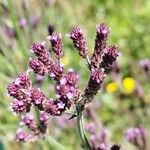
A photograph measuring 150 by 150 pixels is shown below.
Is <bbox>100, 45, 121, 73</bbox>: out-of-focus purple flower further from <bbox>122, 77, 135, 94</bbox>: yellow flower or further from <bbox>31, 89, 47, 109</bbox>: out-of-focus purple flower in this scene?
<bbox>122, 77, 135, 94</bbox>: yellow flower

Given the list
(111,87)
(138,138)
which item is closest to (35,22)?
(111,87)

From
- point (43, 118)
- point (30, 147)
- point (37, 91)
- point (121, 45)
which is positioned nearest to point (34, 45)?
point (37, 91)

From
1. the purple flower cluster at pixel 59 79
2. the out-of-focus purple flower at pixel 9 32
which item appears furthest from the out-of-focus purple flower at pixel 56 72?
the out-of-focus purple flower at pixel 9 32

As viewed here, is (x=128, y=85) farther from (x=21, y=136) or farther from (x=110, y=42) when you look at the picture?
(x=21, y=136)

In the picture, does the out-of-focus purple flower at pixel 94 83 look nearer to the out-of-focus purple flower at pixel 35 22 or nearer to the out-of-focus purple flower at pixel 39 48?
the out-of-focus purple flower at pixel 39 48

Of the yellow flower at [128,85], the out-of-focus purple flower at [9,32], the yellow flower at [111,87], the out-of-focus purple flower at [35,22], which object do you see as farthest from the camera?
the yellow flower at [128,85]

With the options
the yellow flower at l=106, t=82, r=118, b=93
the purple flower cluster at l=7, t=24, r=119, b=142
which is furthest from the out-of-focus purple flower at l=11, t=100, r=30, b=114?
the yellow flower at l=106, t=82, r=118, b=93
